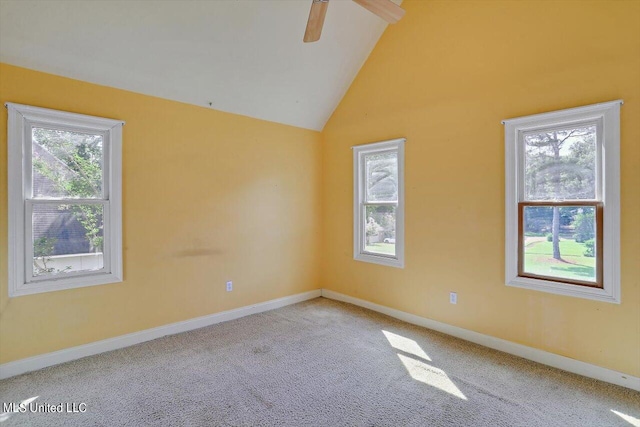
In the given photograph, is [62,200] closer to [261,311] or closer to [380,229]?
[261,311]

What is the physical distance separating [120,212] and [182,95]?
1.37 m

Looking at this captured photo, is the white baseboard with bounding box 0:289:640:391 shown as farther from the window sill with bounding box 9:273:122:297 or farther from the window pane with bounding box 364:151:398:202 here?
the window pane with bounding box 364:151:398:202

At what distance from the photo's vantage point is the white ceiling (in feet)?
8.07

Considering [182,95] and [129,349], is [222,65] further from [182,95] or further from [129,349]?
[129,349]

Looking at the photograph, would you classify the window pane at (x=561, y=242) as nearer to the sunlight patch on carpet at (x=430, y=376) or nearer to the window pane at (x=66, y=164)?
the sunlight patch on carpet at (x=430, y=376)

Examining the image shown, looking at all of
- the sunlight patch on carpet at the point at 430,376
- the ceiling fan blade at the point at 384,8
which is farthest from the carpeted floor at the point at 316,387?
the ceiling fan blade at the point at 384,8

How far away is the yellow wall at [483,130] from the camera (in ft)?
7.89

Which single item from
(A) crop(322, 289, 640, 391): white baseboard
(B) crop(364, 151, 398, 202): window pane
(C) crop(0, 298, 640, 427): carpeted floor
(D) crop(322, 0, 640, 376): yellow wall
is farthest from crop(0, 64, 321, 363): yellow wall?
(A) crop(322, 289, 640, 391): white baseboard

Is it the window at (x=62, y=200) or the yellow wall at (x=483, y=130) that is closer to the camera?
the yellow wall at (x=483, y=130)

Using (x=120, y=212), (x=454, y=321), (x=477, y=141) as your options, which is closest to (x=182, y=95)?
(x=120, y=212)

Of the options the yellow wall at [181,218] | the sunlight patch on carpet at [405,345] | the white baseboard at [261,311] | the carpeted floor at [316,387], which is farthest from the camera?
the sunlight patch on carpet at [405,345]

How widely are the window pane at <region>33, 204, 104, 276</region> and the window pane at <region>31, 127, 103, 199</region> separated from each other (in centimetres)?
14

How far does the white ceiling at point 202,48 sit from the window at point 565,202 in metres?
2.15

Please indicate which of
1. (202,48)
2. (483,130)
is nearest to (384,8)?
(483,130)
